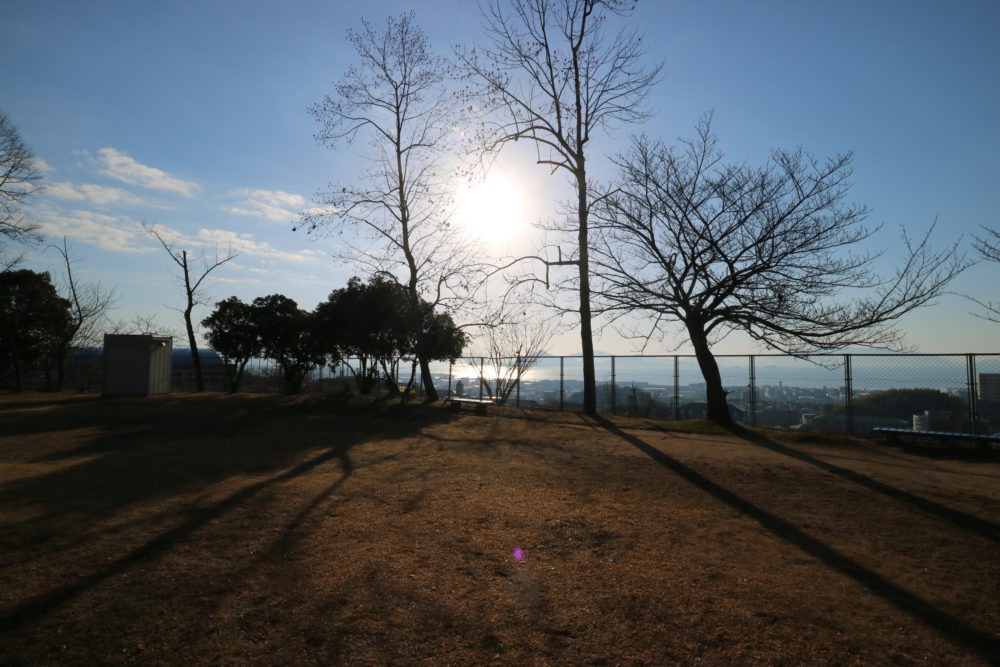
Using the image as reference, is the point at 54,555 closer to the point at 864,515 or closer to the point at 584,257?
the point at 864,515

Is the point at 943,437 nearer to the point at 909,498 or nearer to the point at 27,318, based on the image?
the point at 909,498

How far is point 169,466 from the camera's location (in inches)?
319

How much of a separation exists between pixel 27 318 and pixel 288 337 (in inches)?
420

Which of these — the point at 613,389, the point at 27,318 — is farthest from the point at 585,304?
the point at 27,318

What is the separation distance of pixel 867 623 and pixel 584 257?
13.0 meters

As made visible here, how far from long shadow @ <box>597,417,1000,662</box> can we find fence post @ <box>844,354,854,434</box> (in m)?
7.20

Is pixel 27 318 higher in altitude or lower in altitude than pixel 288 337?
higher

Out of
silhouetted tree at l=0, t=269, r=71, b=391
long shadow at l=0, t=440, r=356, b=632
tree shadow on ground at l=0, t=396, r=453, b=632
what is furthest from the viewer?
silhouetted tree at l=0, t=269, r=71, b=391

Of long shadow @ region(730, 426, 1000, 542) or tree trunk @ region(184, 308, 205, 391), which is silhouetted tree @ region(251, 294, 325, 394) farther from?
long shadow @ region(730, 426, 1000, 542)

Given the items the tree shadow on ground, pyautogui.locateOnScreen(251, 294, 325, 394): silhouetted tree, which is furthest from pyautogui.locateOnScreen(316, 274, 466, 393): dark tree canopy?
the tree shadow on ground

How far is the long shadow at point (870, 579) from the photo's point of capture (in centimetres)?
336

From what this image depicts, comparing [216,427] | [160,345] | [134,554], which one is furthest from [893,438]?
[160,345]

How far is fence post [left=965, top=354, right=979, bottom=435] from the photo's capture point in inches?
438

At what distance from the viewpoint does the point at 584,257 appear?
16.0 meters
